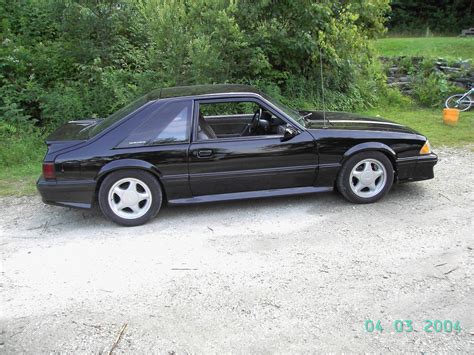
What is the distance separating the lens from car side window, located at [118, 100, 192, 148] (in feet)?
15.4

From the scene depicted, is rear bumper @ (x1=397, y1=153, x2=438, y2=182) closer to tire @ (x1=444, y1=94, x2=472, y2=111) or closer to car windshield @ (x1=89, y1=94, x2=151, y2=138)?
car windshield @ (x1=89, y1=94, x2=151, y2=138)

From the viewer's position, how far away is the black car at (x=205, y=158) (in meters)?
4.64

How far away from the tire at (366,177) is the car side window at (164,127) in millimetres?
1863

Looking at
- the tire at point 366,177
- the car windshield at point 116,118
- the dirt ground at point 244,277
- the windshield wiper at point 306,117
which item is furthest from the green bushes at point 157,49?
the tire at point 366,177

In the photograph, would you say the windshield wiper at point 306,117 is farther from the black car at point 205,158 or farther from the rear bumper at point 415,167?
the rear bumper at point 415,167

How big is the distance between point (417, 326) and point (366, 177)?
2.28 meters

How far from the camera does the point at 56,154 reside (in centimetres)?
462

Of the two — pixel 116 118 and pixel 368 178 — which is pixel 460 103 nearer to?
pixel 368 178

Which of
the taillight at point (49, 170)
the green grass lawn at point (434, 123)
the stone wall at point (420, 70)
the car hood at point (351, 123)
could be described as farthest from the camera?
the stone wall at point (420, 70)

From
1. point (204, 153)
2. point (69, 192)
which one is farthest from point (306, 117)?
point (69, 192)

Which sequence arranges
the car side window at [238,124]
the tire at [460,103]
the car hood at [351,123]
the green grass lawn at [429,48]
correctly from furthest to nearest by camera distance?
the green grass lawn at [429,48] < the tire at [460,103] < the car hood at [351,123] < the car side window at [238,124]

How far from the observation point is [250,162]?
4867 mm

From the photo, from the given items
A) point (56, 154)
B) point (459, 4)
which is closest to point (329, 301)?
point (56, 154)

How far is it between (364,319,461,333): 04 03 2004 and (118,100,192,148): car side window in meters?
2.66
